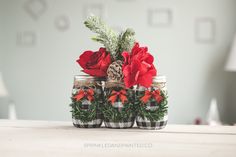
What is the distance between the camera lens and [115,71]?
1069mm

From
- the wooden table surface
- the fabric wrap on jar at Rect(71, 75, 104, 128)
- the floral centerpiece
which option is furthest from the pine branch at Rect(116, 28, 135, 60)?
the wooden table surface

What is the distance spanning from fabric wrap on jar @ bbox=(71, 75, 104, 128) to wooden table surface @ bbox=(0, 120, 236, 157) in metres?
0.04

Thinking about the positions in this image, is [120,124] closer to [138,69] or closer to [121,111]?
[121,111]

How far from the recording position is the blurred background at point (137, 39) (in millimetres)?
4215

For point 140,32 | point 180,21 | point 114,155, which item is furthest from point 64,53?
point 114,155

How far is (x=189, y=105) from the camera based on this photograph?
425 centimetres

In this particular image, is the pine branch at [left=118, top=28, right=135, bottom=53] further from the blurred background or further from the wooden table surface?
the blurred background

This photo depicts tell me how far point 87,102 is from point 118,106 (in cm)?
8

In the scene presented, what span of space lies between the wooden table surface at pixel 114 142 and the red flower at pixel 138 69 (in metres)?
0.12

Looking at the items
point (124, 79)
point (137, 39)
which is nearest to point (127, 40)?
point (124, 79)

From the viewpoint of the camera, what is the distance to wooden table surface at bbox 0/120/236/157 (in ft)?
2.81

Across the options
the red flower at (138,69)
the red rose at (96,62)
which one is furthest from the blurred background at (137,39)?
the red flower at (138,69)

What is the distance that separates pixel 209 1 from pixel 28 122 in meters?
3.36

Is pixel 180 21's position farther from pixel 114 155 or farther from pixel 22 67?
pixel 114 155
